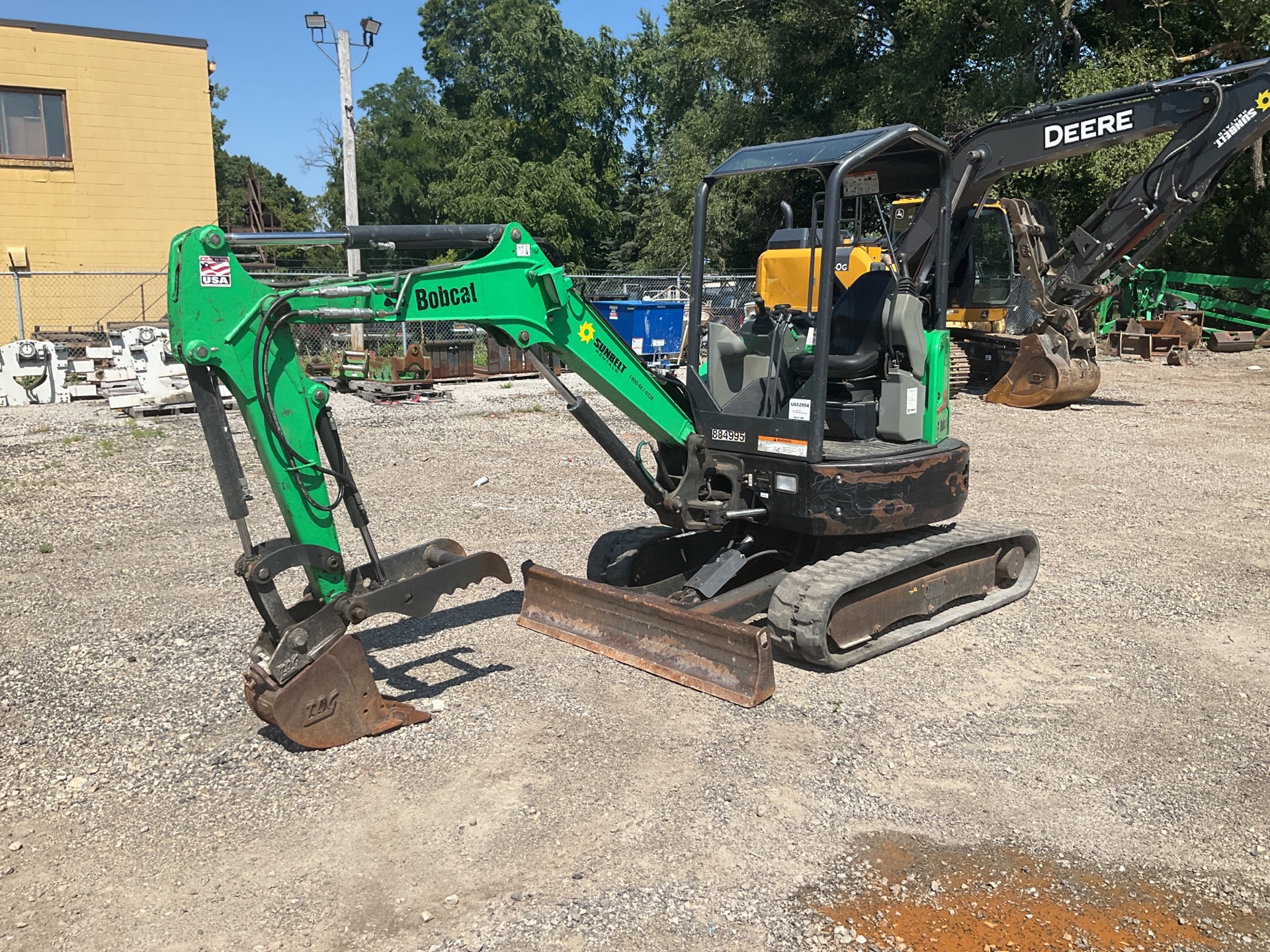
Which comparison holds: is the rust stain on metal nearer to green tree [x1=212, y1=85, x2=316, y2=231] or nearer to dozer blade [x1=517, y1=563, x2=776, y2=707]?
dozer blade [x1=517, y1=563, x2=776, y2=707]

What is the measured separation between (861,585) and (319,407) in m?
2.94

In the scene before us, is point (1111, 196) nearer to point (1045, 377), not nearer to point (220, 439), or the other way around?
point (1045, 377)

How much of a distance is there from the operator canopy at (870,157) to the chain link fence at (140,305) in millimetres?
12186

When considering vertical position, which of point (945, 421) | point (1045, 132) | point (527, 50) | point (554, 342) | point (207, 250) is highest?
point (527, 50)

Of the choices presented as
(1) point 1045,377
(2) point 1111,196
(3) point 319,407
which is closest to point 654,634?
(3) point 319,407

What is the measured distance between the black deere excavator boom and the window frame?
17.9 meters

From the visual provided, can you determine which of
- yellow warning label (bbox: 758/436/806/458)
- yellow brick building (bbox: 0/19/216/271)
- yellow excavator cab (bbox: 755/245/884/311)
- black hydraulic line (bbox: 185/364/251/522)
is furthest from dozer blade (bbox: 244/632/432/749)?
yellow brick building (bbox: 0/19/216/271)

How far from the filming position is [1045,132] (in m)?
12.5

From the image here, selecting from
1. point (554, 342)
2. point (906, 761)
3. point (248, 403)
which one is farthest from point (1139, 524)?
point (248, 403)

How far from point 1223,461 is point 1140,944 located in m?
9.62

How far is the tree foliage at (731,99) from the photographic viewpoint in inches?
893

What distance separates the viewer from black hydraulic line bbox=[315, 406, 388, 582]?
4.58 m

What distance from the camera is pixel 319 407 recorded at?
453cm

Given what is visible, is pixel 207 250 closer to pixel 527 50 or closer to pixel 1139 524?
pixel 1139 524
